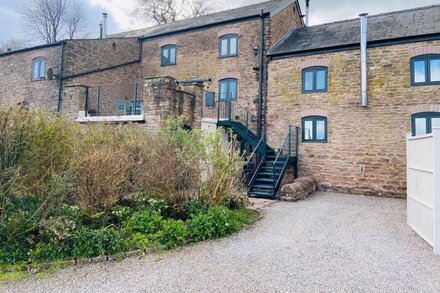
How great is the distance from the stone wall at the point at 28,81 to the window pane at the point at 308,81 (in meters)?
12.1

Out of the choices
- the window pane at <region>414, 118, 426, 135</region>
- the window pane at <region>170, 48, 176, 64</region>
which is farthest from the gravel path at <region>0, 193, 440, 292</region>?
the window pane at <region>170, 48, 176, 64</region>

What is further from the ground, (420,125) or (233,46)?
(233,46)

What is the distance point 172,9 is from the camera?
90.0 feet

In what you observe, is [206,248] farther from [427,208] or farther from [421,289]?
[427,208]

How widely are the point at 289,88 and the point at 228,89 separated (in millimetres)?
3154

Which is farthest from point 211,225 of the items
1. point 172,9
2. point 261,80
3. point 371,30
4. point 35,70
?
point 172,9

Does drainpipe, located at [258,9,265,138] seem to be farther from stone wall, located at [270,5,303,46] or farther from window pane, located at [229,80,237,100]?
window pane, located at [229,80,237,100]

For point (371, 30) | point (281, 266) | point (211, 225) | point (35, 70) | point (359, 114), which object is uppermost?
point (371, 30)

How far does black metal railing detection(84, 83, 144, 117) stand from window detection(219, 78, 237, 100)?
3.88 metres

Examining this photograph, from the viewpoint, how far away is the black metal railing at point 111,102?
43.3 feet

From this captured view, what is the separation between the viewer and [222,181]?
715 centimetres

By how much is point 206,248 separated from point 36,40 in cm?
3206

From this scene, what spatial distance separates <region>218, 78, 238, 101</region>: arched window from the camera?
14617 mm

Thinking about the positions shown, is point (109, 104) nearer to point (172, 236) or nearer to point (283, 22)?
point (283, 22)
